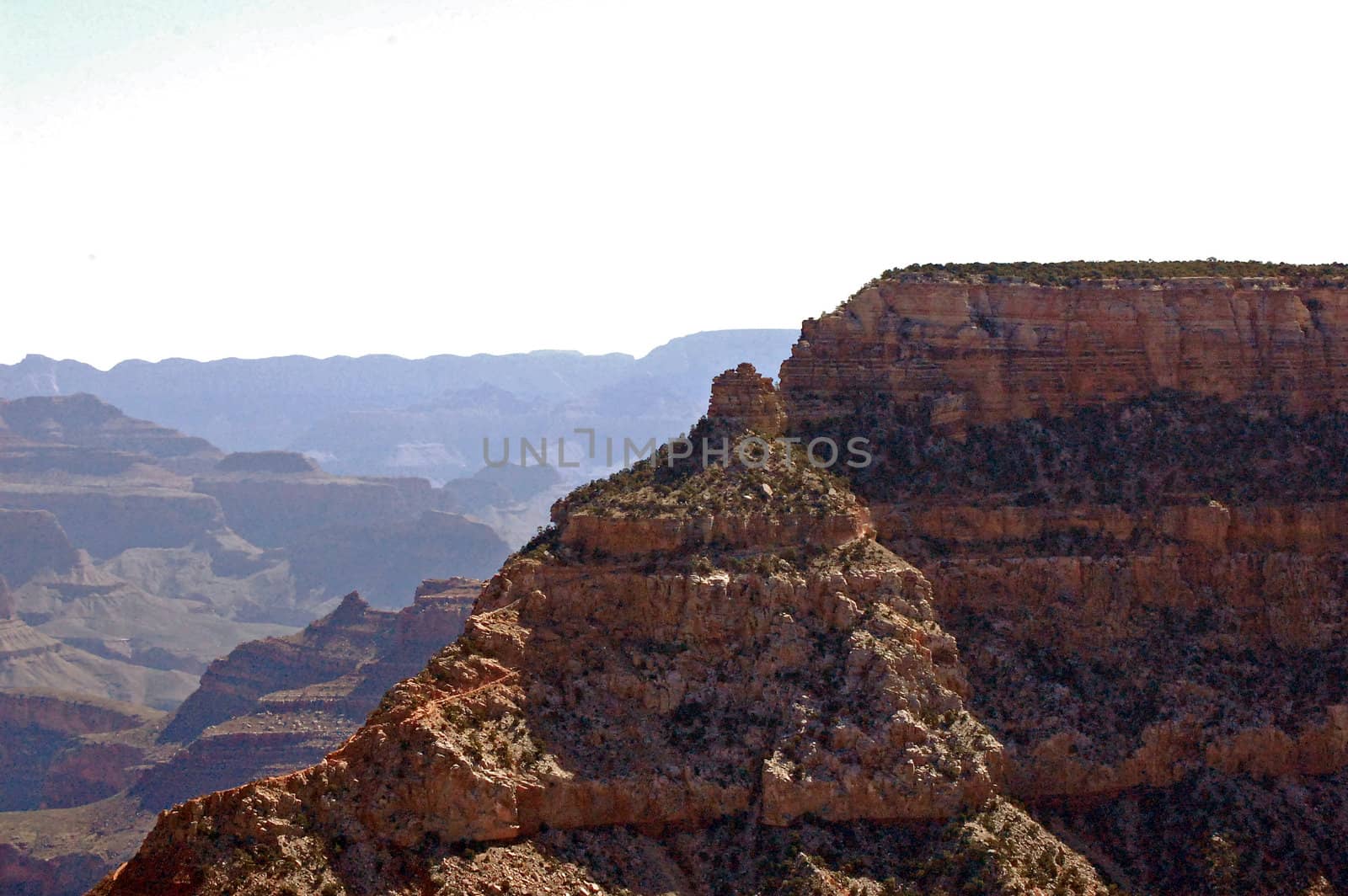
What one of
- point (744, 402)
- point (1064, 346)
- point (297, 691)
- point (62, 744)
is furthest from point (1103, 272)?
point (62, 744)

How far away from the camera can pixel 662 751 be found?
5881 centimetres

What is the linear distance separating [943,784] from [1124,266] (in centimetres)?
3178

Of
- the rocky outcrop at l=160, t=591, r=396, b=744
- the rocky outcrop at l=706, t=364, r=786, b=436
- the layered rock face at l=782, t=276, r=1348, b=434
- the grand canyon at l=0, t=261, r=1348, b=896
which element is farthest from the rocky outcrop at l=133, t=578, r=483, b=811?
the grand canyon at l=0, t=261, r=1348, b=896

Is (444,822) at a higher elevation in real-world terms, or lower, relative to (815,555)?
lower

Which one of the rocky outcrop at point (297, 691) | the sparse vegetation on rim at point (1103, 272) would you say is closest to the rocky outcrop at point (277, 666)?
the rocky outcrop at point (297, 691)

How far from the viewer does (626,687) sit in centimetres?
6041

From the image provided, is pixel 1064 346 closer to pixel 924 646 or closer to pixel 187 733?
pixel 924 646

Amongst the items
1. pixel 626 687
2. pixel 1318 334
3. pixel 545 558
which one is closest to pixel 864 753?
pixel 626 687

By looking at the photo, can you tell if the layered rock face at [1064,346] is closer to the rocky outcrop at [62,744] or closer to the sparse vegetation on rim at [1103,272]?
the sparse vegetation on rim at [1103,272]

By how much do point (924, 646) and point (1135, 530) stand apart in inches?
497

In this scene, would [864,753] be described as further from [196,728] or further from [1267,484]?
[196,728]

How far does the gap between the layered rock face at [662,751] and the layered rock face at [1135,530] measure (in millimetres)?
4352

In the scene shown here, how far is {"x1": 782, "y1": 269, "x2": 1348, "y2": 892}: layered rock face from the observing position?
62.4 meters

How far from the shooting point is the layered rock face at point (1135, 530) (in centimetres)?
6241
